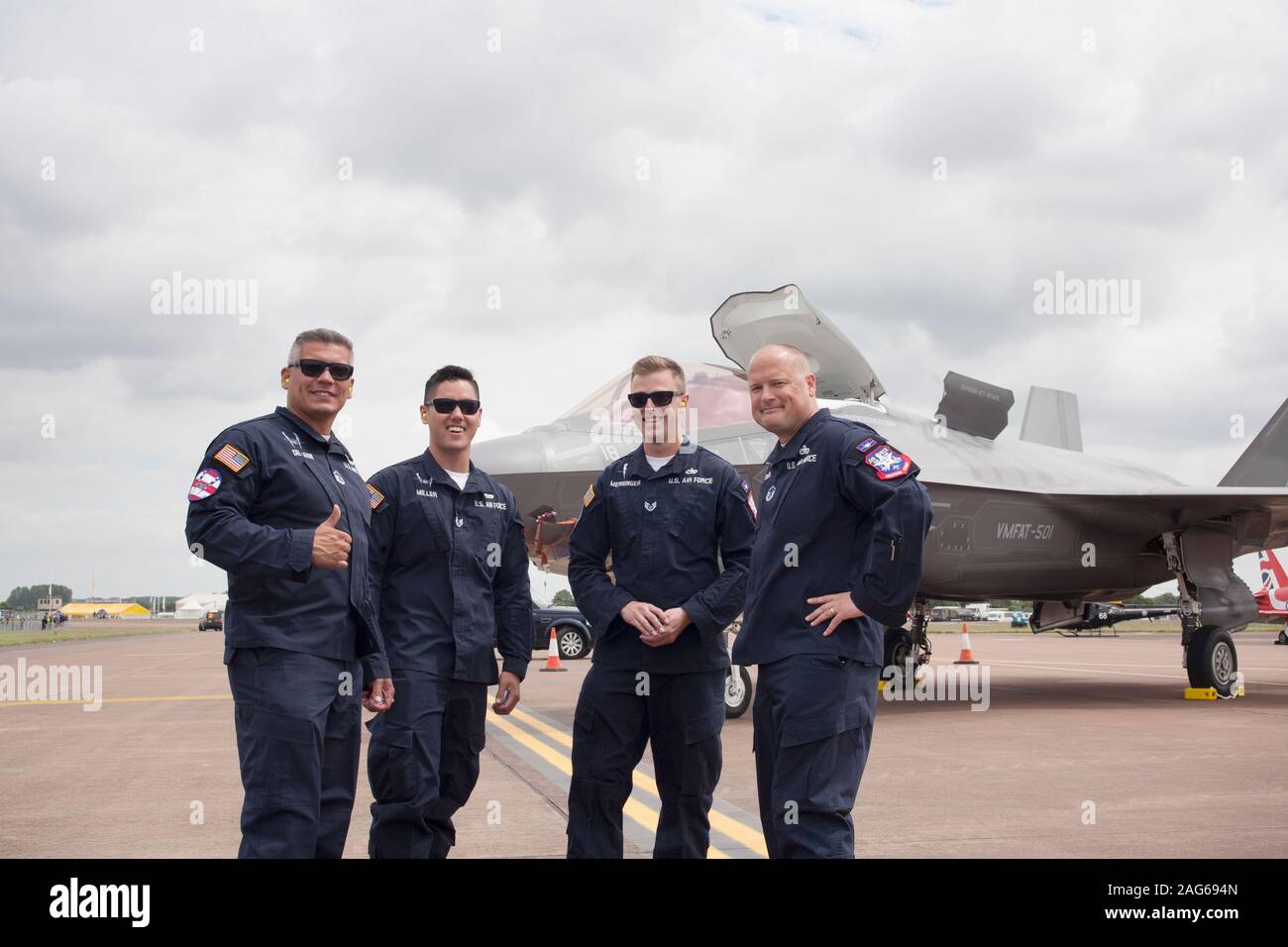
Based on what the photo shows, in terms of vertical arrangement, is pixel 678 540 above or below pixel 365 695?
above

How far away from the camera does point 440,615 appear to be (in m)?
4.04

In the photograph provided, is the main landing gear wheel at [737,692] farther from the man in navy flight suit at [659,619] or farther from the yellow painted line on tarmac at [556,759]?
the man in navy flight suit at [659,619]

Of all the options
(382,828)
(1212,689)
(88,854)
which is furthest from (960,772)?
(1212,689)

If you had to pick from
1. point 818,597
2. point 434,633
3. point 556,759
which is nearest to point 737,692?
point 556,759

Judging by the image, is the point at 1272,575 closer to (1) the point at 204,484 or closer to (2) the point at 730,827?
(2) the point at 730,827

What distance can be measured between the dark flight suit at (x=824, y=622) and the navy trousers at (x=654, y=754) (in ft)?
1.16

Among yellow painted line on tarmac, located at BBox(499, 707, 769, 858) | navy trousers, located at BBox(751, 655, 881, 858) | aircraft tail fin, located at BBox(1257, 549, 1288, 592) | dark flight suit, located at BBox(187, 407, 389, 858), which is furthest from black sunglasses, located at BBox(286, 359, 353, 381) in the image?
aircraft tail fin, located at BBox(1257, 549, 1288, 592)

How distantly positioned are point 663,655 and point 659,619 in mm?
171

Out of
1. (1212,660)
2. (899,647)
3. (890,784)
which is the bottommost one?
(1212,660)

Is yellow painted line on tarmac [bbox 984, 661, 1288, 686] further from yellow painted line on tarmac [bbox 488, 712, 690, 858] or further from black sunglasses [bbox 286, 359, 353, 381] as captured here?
black sunglasses [bbox 286, 359, 353, 381]
